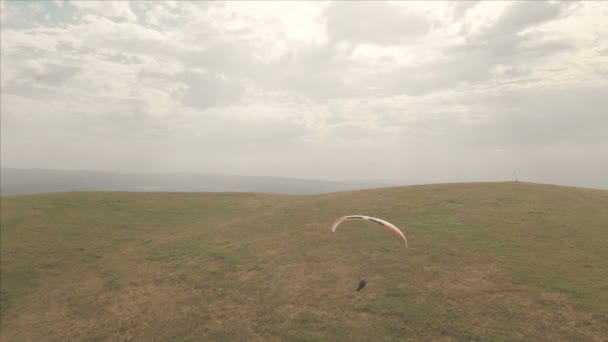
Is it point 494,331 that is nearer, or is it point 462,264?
point 494,331

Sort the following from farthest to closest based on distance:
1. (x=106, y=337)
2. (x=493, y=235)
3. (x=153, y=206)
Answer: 1. (x=153, y=206)
2. (x=493, y=235)
3. (x=106, y=337)

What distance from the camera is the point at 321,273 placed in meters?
20.0

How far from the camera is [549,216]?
27.1m

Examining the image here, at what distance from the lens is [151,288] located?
66.4ft

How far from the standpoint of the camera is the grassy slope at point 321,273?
1465 centimetres

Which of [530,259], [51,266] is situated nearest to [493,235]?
[530,259]

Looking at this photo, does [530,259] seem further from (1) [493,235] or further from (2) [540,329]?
(2) [540,329]

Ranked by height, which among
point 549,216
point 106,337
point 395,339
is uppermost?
point 549,216

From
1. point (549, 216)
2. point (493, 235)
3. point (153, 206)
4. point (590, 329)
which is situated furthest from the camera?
point (153, 206)

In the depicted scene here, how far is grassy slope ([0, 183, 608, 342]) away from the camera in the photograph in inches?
577

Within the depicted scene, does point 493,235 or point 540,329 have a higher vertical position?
point 493,235

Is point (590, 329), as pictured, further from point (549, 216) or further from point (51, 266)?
point (51, 266)

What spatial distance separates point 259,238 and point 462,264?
1528cm

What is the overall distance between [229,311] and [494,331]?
12.1 metres
